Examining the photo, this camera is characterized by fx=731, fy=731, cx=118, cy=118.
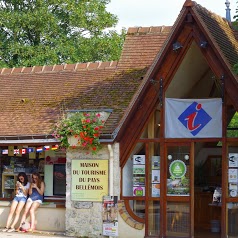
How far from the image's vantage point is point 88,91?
19.4 metres

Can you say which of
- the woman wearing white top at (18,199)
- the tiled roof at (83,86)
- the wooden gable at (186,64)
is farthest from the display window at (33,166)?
the wooden gable at (186,64)

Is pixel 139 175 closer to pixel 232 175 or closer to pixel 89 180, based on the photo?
pixel 89 180

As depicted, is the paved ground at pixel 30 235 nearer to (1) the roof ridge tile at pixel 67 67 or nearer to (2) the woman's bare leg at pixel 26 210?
(2) the woman's bare leg at pixel 26 210

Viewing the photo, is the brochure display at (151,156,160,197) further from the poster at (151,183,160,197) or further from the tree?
the tree

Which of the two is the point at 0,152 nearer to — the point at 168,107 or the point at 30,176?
the point at 30,176

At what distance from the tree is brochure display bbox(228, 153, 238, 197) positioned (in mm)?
16953

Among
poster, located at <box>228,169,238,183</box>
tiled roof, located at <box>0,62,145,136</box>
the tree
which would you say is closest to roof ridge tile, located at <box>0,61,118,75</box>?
tiled roof, located at <box>0,62,145,136</box>

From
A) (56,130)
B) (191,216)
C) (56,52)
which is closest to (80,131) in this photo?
(56,130)

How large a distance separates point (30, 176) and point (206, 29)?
649 cm

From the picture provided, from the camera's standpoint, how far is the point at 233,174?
16.0m

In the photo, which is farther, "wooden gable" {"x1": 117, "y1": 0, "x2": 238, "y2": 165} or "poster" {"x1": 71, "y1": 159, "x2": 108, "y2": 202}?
"poster" {"x1": 71, "y1": 159, "x2": 108, "y2": 202}

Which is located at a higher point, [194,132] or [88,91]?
[88,91]

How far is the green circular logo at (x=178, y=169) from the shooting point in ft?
54.2

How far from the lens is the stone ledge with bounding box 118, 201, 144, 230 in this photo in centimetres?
1669
